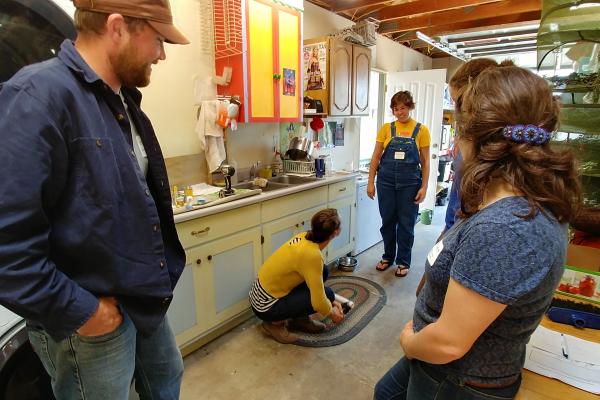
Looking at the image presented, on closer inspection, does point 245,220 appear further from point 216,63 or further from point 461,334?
point 461,334

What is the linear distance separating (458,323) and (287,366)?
5.12 feet

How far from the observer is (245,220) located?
2279 mm

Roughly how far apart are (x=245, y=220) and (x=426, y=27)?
347 cm

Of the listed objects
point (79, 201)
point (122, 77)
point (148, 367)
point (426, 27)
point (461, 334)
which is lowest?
Answer: point (148, 367)

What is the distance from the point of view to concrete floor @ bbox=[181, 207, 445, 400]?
1.84 meters

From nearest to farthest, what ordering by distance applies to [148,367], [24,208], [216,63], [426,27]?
[24,208], [148,367], [216,63], [426,27]

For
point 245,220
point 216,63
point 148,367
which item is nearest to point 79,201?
point 148,367

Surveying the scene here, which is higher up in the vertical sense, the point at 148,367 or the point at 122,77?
the point at 122,77

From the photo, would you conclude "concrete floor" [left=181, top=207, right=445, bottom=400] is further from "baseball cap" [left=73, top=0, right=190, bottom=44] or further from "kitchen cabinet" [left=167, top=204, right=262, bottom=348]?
"baseball cap" [left=73, top=0, right=190, bottom=44]

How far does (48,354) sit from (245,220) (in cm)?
140

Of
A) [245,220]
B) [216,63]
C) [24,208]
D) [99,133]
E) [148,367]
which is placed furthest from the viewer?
[216,63]

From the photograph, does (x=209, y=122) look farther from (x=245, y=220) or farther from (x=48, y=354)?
(x=48, y=354)

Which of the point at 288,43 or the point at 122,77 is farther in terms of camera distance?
the point at 288,43

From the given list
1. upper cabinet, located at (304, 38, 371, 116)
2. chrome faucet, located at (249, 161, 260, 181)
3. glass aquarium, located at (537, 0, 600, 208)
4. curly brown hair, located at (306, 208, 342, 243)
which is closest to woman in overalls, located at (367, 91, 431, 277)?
upper cabinet, located at (304, 38, 371, 116)
